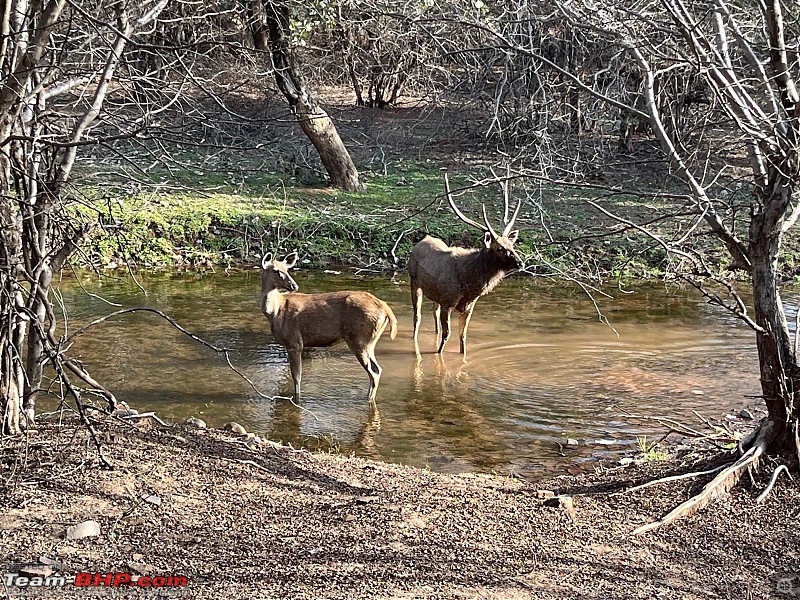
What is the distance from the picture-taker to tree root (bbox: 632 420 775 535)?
5066mm

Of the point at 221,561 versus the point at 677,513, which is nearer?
the point at 221,561

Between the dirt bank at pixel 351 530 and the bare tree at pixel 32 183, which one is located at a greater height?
the bare tree at pixel 32 183

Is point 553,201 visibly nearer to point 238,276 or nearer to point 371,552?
point 238,276

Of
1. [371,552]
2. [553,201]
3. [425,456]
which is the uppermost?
[553,201]

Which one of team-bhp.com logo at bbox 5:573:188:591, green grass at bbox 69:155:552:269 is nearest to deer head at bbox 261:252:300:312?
green grass at bbox 69:155:552:269

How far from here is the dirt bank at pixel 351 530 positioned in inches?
165

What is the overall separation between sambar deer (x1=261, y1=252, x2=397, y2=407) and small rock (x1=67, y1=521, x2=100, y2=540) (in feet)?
15.2

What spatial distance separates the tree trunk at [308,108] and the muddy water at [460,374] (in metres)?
3.92

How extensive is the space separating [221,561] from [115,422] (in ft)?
6.64

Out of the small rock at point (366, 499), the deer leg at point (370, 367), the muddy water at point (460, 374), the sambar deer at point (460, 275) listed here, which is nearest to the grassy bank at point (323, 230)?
the muddy water at point (460, 374)

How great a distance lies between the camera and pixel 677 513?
511cm

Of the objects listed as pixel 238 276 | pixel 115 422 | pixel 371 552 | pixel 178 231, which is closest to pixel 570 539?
pixel 371 552

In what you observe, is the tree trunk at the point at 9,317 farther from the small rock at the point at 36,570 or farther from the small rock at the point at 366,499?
the small rock at the point at 366,499

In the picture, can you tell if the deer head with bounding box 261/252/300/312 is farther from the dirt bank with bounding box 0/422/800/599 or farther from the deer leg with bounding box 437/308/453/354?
the dirt bank with bounding box 0/422/800/599
